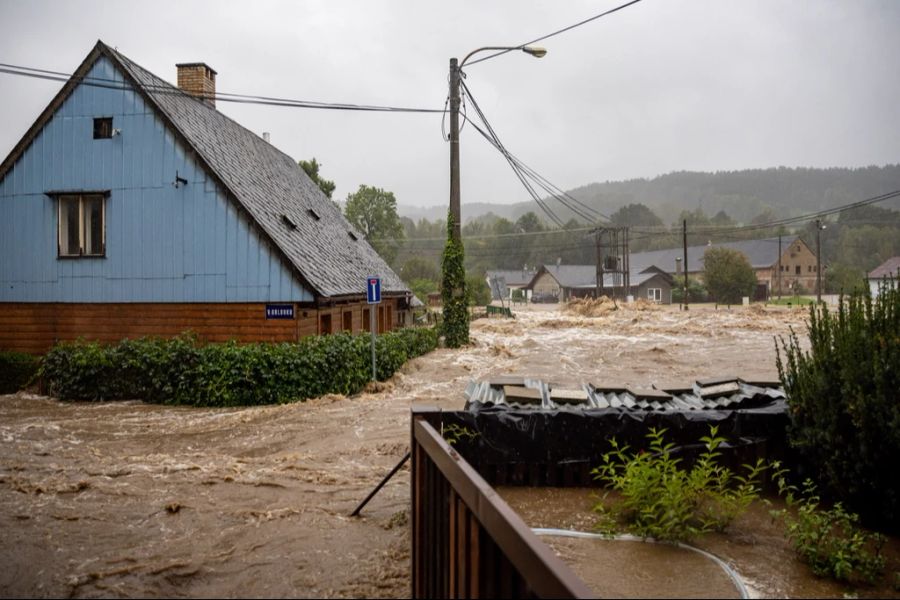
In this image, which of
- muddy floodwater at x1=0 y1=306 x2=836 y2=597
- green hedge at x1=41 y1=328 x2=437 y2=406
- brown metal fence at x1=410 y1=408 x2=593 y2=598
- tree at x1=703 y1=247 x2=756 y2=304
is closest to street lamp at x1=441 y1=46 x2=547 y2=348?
muddy floodwater at x1=0 y1=306 x2=836 y2=597

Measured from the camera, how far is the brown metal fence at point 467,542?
2107 mm

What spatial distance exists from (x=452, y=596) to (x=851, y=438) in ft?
16.1

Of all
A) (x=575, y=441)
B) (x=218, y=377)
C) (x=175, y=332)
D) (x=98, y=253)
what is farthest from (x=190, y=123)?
(x=575, y=441)

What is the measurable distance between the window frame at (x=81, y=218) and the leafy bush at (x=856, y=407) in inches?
708

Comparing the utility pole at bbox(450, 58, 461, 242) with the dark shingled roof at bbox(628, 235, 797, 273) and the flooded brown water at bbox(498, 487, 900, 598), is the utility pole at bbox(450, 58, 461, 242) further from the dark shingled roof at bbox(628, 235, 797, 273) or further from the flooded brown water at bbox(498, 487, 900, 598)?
Result: the dark shingled roof at bbox(628, 235, 797, 273)

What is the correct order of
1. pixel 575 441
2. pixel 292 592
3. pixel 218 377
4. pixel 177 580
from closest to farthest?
pixel 292 592
pixel 177 580
pixel 575 441
pixel 218 377

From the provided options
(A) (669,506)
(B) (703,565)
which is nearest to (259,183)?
(A) (669,506)

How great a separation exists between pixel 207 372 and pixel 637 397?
9873 millimetres

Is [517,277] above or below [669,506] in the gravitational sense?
above

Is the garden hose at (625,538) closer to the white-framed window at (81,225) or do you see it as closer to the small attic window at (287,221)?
the small attic window at (287,221)

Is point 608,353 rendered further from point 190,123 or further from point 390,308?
point 190,123

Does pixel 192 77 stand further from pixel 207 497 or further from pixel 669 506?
pixel 669 506

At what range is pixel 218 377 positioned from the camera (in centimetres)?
1351

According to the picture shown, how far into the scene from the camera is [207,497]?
22.5ft
